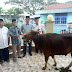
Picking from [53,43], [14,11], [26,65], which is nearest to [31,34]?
[53,43]

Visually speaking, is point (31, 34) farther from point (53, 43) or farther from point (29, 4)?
point (29, 4)

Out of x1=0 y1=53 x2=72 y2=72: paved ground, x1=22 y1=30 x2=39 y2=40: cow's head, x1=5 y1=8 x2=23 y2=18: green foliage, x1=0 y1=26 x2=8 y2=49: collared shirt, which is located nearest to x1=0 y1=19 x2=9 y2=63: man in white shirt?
x1=0 y1=26 x2=8 y2=49: collared shirt

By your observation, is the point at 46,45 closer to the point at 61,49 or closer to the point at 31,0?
the point at 61,49

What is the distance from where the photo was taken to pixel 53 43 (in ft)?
11.1

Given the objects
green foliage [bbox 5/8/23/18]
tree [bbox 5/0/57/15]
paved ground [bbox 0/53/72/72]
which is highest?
tree [bbox 5/0/57/15]

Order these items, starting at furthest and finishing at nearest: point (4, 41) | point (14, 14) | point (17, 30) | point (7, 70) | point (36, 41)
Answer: point (14, 14)
point (17, 30)
point (4, 41)
point (7, 70)
point (36, 41)

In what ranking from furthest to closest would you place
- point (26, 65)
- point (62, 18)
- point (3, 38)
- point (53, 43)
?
1. point (62, 18)
2. point (26, 65)
3. point (3, 38)
4. point (53, 43)

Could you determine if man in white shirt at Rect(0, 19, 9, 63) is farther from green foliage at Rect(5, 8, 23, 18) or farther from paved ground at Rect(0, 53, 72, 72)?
green foliage at Rect(5, 8, 23, 18)

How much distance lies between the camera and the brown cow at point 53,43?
10.9ft

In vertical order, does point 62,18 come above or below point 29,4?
below

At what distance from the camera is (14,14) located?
1051 inches

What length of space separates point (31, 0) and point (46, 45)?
87.5 ft

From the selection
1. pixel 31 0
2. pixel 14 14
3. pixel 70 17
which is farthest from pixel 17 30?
pixel 31 0

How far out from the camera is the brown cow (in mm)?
3330
